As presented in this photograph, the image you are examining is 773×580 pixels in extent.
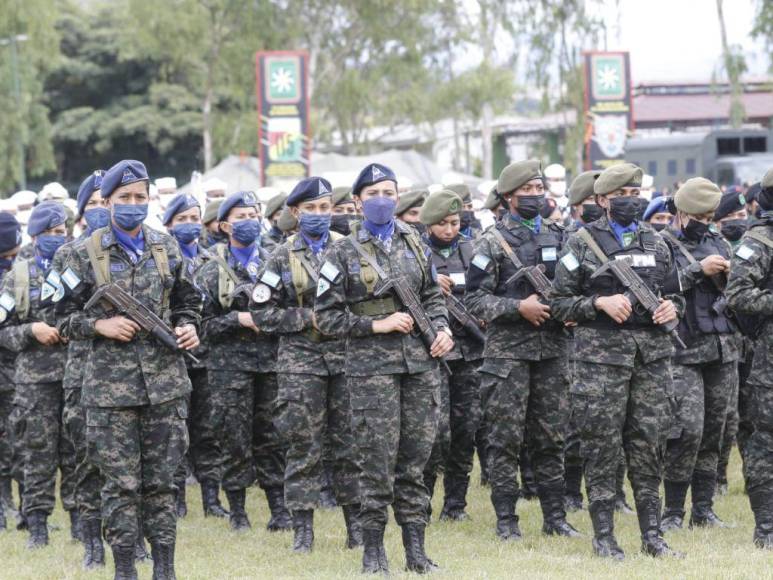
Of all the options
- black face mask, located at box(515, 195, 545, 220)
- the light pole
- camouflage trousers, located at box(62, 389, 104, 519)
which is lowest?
camouflage trousers, located at box(62, 389, 104, 519)


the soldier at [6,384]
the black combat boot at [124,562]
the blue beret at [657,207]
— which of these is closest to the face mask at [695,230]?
the blue beret at [657,207]

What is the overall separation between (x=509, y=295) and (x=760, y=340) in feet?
5.61

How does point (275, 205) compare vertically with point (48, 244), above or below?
above

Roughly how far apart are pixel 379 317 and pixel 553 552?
202cm

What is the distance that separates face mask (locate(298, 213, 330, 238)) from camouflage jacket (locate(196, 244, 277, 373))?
1067mm

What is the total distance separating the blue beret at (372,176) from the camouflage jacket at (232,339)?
2.09 metres

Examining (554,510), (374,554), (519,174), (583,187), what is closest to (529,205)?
(519,174)

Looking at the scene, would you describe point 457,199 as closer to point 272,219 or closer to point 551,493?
point 551,493

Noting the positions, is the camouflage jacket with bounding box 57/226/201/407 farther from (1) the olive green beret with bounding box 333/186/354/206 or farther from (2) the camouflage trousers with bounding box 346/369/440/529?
(1) the olive green beret with bounding box 333/186/354/206

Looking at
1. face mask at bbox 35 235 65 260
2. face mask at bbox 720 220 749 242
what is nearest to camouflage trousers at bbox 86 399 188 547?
face mask at bbox 35 235 65 260

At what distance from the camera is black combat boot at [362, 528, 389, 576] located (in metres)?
7.82

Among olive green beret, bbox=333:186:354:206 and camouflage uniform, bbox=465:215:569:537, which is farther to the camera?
olive green beret, bbox=333:186:354:206

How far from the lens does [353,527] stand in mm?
8930

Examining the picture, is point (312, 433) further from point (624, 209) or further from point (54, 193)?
point (54, 193)
